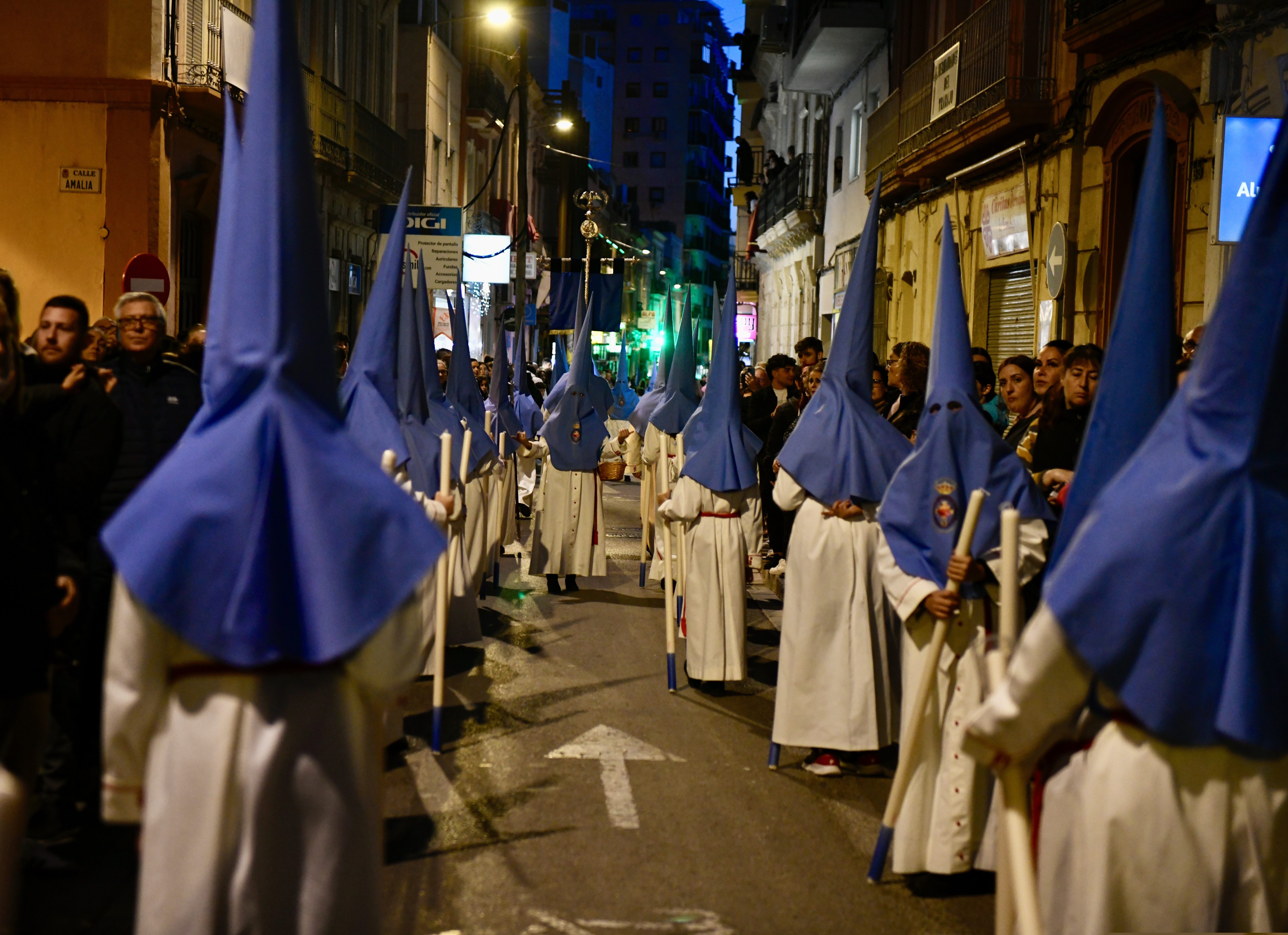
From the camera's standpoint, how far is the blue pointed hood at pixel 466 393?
39.1 ft

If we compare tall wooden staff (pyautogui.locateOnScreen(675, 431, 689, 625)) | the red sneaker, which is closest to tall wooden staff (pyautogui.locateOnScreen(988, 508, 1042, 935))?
the red sneaker

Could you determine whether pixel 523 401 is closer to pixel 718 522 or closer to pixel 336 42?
pixel 718 522

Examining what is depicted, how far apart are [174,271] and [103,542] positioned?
59.2 feet

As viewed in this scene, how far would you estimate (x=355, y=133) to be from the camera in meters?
28.0

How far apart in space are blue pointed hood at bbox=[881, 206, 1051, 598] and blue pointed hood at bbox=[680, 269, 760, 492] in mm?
3321

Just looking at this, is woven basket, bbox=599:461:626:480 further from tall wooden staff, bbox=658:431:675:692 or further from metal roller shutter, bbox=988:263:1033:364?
tall wooden staff, bbox=658:431:675:692

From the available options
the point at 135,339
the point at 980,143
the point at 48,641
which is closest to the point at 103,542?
the point at 48,641

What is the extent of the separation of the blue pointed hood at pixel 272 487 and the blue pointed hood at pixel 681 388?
9489 mm

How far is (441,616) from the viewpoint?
7059mm

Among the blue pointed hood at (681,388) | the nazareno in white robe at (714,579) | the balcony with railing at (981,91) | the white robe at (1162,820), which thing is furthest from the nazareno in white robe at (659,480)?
the white robe at (1162,820)

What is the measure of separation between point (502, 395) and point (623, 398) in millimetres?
10068

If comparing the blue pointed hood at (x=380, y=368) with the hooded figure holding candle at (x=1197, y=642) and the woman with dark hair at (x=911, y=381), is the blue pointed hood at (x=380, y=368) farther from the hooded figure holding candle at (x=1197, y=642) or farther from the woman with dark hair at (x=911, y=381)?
the hooded figure holding candle at (x=1197, y=642)

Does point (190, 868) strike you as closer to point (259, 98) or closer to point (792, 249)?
point (259, 98)

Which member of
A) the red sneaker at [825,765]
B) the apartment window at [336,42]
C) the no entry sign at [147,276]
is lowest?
the red sneaker at [825,765]
